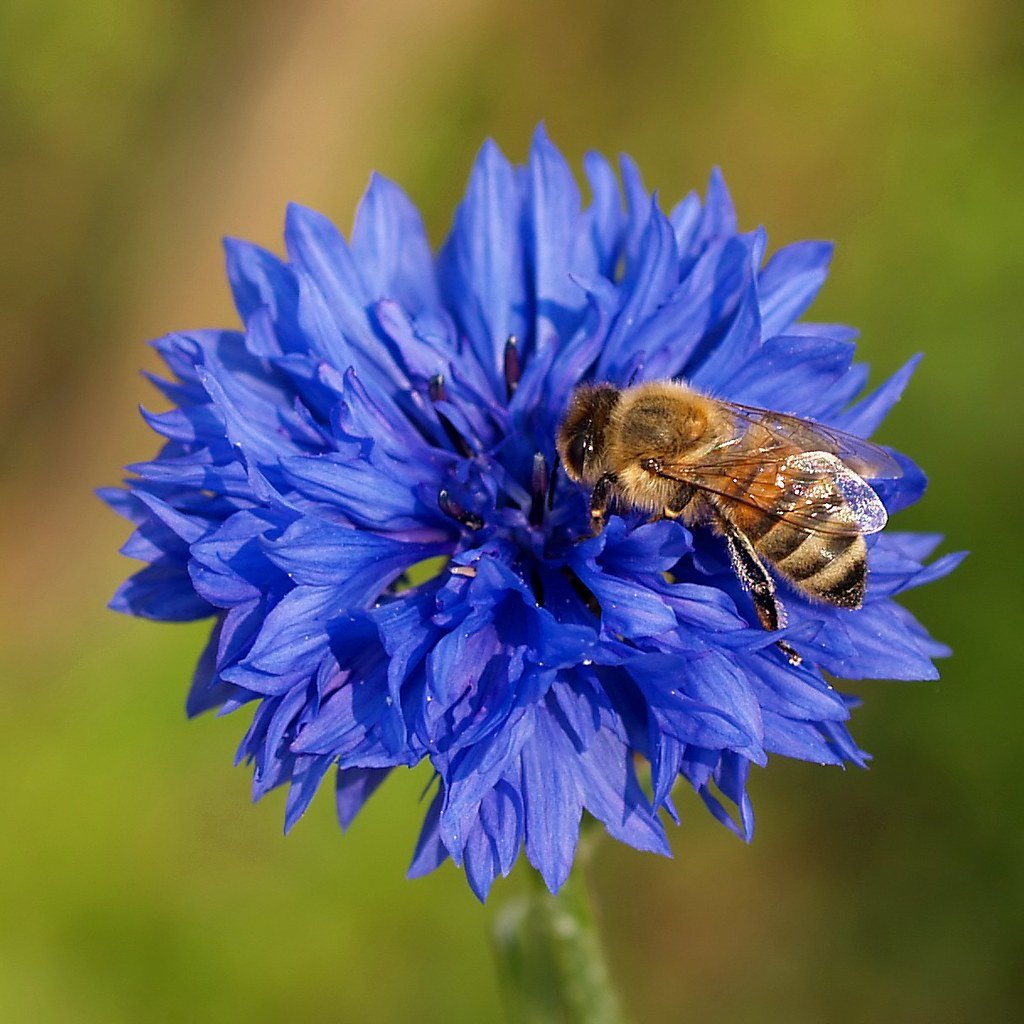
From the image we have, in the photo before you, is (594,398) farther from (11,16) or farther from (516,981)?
(11,16)

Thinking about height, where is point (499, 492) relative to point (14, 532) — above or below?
below

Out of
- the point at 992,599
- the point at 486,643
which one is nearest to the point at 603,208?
the point at 486,643

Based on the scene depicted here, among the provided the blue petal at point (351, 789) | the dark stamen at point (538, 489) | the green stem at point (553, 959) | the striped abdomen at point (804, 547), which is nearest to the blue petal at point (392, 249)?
the dark stamen at point (538, 489)

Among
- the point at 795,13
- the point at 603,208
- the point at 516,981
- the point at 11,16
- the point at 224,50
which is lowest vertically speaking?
the point at 516,981

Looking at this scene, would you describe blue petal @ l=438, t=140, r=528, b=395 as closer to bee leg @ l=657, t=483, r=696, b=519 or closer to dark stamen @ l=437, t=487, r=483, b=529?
dark stamen @ l=437, t=487, r=483, b=529

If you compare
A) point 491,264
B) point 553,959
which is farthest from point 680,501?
point 553,959

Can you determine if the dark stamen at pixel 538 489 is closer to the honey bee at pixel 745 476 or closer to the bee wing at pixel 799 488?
the honey bee at pixel 745 476
